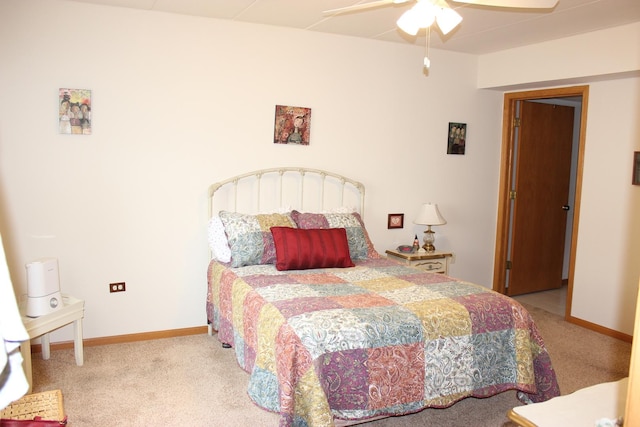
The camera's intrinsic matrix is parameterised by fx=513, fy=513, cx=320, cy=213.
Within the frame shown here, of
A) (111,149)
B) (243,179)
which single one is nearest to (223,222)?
(243,179)

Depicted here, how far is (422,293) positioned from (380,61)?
2.42 m

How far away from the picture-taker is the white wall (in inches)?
138

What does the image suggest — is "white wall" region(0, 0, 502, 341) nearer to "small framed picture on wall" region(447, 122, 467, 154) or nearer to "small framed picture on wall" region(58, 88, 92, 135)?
"small framed picture on wall" region(58, 88, 92, 135)

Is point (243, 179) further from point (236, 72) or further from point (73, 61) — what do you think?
point (73, 61)

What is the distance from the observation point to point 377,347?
246 centimetres

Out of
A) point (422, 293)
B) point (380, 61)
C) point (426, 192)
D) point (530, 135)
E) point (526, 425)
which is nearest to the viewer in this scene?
point (526, 425)

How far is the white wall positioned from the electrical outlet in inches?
2.0

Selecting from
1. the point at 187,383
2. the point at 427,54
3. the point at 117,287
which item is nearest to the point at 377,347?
the point at 187,383

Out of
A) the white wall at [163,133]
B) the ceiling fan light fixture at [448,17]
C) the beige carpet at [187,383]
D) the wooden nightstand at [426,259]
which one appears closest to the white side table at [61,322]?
the beige carpet at [187,383]

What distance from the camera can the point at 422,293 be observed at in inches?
118

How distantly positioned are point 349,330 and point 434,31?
9.18ft

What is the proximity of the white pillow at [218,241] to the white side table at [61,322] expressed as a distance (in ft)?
3.13

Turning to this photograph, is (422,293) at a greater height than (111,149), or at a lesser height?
lesser

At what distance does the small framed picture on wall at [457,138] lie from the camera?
16.5 ft
